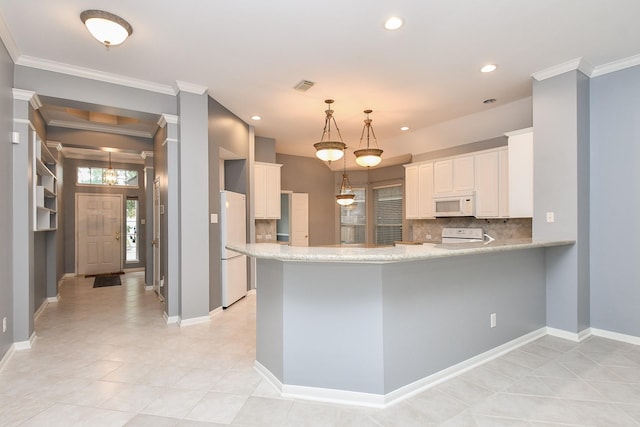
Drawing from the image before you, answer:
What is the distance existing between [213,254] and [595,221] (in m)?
4.43

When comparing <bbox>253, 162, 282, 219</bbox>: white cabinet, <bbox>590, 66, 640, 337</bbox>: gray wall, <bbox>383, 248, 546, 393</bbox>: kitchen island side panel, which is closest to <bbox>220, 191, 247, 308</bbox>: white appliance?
<bbox>253, 162, 282, 219</bbox>: white cabinet

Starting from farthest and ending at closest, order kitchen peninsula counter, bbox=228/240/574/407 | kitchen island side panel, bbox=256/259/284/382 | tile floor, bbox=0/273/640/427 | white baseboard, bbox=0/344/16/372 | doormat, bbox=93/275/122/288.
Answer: doormat, bbox=93/275/122/288 → white baseboard, bbox=0/344/16/372 → kitchen island side panel, bbox=256/259/284/382 → kitchen peninsula counter, bbox=228/240/574/407 → tile floor, bbox=0/273/640/427

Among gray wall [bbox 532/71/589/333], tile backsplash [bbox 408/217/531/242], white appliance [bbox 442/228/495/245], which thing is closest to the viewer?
gray wall [bbox 532/71/589/333]

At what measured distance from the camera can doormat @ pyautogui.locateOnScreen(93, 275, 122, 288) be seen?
6.61 m

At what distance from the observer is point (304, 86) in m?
4.01

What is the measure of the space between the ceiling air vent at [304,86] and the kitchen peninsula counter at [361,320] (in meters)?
2.25

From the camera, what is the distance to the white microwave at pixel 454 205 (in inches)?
204

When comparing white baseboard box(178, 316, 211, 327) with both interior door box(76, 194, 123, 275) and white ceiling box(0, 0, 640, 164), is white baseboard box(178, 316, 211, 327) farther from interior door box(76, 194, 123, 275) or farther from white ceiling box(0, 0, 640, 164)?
interior door box(76, 194, 123, 275)

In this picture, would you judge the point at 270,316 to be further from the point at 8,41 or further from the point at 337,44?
the point at 8,41

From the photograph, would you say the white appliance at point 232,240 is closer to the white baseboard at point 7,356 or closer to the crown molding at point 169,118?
the crown molding at point 169,118

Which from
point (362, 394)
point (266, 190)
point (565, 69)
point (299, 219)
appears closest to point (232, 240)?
point (266, 190)

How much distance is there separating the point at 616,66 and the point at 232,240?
4.95 meters

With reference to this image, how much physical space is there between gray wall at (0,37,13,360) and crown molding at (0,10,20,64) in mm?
52

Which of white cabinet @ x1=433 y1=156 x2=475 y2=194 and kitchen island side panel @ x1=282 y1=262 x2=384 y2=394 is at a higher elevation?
white cabinet @ x1=433 y1=156 x2=475 y2=194
